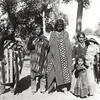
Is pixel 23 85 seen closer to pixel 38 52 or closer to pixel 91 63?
pixel 38 52

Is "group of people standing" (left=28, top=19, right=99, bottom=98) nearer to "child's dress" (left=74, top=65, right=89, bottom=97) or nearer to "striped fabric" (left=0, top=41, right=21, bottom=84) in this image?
"child's dress" (left=74, top=65, right=89, bottom=97)

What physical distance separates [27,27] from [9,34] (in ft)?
54.4

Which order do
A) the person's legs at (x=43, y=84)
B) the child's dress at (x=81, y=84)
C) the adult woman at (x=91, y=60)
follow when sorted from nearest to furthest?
1. the child's dress at (x=81, y=84)
2. the adult woman at (x=91, y=60)
3. the person's legs at (x=43, y=84)

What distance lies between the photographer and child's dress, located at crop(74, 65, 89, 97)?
23.9ft

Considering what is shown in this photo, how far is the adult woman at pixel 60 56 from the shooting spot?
292 inches

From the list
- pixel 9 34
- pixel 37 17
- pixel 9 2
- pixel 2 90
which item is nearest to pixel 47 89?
pixel 2 90

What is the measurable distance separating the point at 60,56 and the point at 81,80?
831mm

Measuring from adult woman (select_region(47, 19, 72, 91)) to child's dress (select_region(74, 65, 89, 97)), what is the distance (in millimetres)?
275

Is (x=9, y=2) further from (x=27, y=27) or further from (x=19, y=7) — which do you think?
(x=27, y=27)

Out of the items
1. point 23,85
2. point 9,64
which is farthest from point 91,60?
point 9,64

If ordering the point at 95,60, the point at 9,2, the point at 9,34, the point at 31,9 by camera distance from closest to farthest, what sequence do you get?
the point at 9,34
the point at 95,60
the point at 9,2
the point at 31,9

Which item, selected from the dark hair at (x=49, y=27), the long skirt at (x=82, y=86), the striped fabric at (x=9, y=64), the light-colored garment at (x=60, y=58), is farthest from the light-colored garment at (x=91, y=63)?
the dark hair at (x=49, y=27)

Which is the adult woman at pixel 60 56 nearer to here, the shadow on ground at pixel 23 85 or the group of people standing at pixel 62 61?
the group of people standing at pixel 62 61

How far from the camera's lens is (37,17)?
80.6 ft
